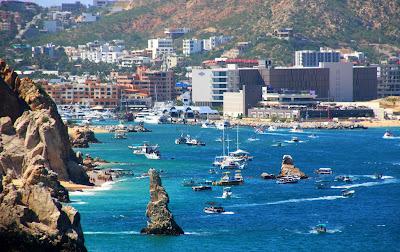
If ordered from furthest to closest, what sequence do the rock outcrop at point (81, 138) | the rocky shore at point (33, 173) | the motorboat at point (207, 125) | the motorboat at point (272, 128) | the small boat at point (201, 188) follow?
the motorboat at point (207, 125)
the motorboat at point (272, 128)
the rock outcrop at point (81, 138)
the small boat at point (201, 188)
the rocky shore at point (33, 173)

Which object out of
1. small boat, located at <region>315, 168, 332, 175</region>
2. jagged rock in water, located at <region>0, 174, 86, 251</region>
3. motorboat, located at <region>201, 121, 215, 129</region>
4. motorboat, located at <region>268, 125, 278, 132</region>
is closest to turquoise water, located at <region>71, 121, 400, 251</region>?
small boat, located at <region>315, 168, 332, 175</region>

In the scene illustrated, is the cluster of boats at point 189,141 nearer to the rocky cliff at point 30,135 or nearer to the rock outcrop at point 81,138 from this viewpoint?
the rock outcrop at point 81,138

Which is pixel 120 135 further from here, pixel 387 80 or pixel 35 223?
pixel 35 223

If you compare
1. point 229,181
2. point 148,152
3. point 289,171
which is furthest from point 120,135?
point 229,181

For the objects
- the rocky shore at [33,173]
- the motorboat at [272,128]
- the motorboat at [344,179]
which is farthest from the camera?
the motorboat at [272,128]

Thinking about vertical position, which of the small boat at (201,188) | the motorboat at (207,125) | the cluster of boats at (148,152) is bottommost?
the motorboat at (207,125)

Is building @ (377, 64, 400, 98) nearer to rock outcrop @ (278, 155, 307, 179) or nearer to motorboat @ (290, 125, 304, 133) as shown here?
motorboat @ (290, 125, 304, 133)

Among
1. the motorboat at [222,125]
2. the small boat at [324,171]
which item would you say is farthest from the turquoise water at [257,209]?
the motorboat at [222,125]

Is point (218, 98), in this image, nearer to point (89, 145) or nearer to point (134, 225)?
point (89, 145)
